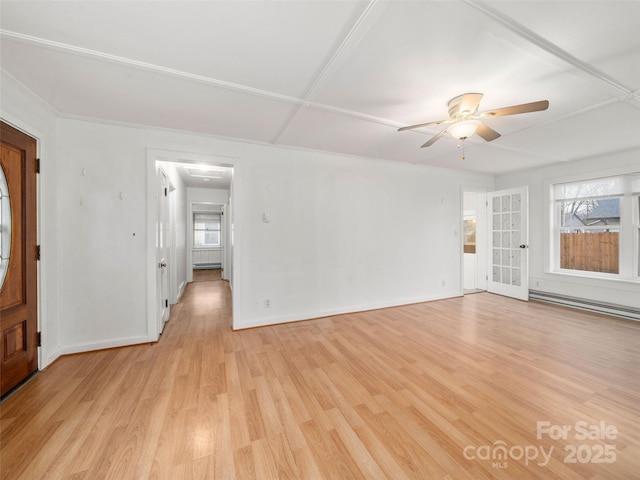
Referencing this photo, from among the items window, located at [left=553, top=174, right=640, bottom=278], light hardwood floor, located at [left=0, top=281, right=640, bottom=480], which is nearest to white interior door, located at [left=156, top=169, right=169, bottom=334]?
light hardwood floor, located at [left=0, top=281, right=640, bottom=480]

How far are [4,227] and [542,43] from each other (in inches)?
164

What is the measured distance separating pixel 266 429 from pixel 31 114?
330 centimetres

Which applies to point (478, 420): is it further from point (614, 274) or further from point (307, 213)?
point (614, 274)

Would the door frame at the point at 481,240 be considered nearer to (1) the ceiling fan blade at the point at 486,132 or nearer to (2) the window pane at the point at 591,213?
(2) the window pane at the point at 591,213

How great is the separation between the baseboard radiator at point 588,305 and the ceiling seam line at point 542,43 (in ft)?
11.7

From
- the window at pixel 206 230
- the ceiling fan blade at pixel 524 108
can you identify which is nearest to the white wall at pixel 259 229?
the ceiling fan blade at pixel 524 108

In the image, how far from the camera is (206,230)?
930 centimetres

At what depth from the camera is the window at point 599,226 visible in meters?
3.76

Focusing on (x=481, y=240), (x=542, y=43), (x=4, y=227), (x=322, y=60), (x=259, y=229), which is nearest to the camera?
(x=542, y=43)

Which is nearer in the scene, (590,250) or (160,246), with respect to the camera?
(160,246)

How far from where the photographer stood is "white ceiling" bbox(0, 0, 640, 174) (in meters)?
1.36

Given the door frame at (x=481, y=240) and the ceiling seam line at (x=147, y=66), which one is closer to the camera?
the ceiling seam line at (x=147, y=66)

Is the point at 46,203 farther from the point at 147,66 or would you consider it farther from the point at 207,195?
the point at 207,195

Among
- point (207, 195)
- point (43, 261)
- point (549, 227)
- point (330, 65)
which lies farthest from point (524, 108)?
point (207, 195)
